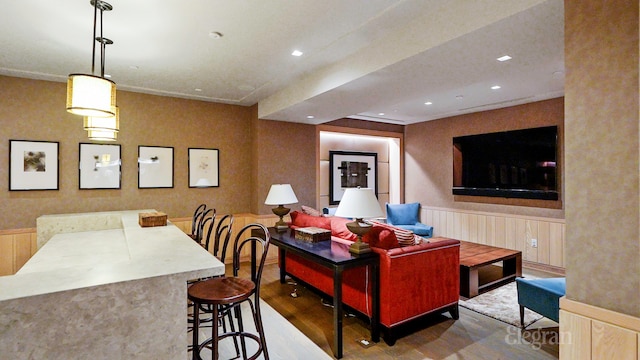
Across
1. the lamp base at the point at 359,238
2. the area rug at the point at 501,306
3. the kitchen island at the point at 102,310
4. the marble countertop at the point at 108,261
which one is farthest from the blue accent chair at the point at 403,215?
the kitchen island at the point at 102,310

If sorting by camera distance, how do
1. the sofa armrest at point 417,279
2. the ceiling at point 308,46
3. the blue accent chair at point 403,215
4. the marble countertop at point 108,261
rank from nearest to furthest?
Result: the marble countertop at point 108,261 < the ceiling at point 308,46 < the sofa armrest at point 417,279 < the blue accent chair at point 403,215

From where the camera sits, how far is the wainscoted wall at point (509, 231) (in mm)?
4785

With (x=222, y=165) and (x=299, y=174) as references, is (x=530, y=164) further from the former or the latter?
(x=222, y=165)

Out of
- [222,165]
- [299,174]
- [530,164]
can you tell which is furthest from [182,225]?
[530,164]

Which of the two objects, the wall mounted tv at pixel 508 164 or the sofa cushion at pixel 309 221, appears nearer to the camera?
the sofa cushion at pixel 309 221

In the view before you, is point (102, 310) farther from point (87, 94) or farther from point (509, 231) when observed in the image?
point (509, 231)

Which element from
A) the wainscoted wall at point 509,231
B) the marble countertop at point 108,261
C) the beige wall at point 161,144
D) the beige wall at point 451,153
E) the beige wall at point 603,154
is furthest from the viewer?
the beige wall at point 451,153

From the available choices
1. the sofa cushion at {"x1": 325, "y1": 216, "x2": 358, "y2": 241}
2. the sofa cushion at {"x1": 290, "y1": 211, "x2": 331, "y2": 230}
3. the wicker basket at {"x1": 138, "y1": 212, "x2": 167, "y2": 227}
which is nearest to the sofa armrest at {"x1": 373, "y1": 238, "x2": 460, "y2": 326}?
the sofa cushion at {"x1": 325, "y1": 216, "x2": 358, "y2": 241}

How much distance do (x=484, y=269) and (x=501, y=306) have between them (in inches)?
57.2

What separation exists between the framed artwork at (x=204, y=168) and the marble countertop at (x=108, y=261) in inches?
79.3

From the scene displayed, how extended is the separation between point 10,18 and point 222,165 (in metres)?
3.20

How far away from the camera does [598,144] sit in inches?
63.0

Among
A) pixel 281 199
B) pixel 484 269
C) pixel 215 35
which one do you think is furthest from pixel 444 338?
pixel 215 35

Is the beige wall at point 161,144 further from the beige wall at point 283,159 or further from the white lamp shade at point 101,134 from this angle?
the white lamp shade at point 101,134
